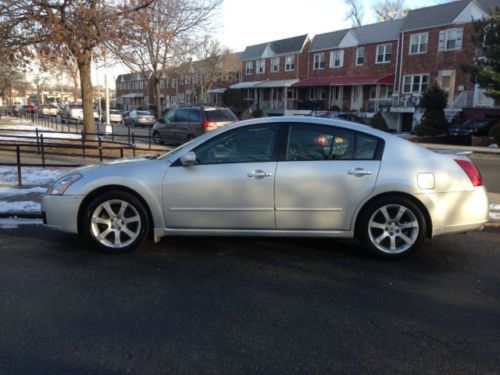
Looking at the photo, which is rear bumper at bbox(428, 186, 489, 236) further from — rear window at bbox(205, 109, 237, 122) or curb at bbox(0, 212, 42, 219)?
rear window at bbox(205, 109, 237, 122)

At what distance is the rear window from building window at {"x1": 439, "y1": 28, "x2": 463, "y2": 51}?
22.4 m

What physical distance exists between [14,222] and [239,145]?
3.69 metres

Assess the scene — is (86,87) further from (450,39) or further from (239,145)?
(450,39)

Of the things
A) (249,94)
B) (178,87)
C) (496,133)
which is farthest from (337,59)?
(178,87)

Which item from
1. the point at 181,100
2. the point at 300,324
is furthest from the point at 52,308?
the point at 181,100

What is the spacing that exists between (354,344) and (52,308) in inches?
96.6

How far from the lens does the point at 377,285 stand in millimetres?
4387

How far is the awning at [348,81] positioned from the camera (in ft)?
121

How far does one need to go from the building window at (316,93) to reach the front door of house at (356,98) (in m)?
4.39

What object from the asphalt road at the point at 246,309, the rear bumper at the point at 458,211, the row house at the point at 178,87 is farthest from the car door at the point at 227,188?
the row house at the point at 178,87

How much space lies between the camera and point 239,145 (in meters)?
5.13

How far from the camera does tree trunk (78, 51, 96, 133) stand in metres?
15.1

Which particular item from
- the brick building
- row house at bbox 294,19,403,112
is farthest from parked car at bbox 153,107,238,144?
row house at bbox 294,19,403,112

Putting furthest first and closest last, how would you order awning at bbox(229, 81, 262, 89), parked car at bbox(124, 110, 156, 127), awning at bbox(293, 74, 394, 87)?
awning at bbox(229, 81, 262, 89)
parked car at bbox(124, 110, 156, 127)
awning at bbox(293, 74, 394, 87)
